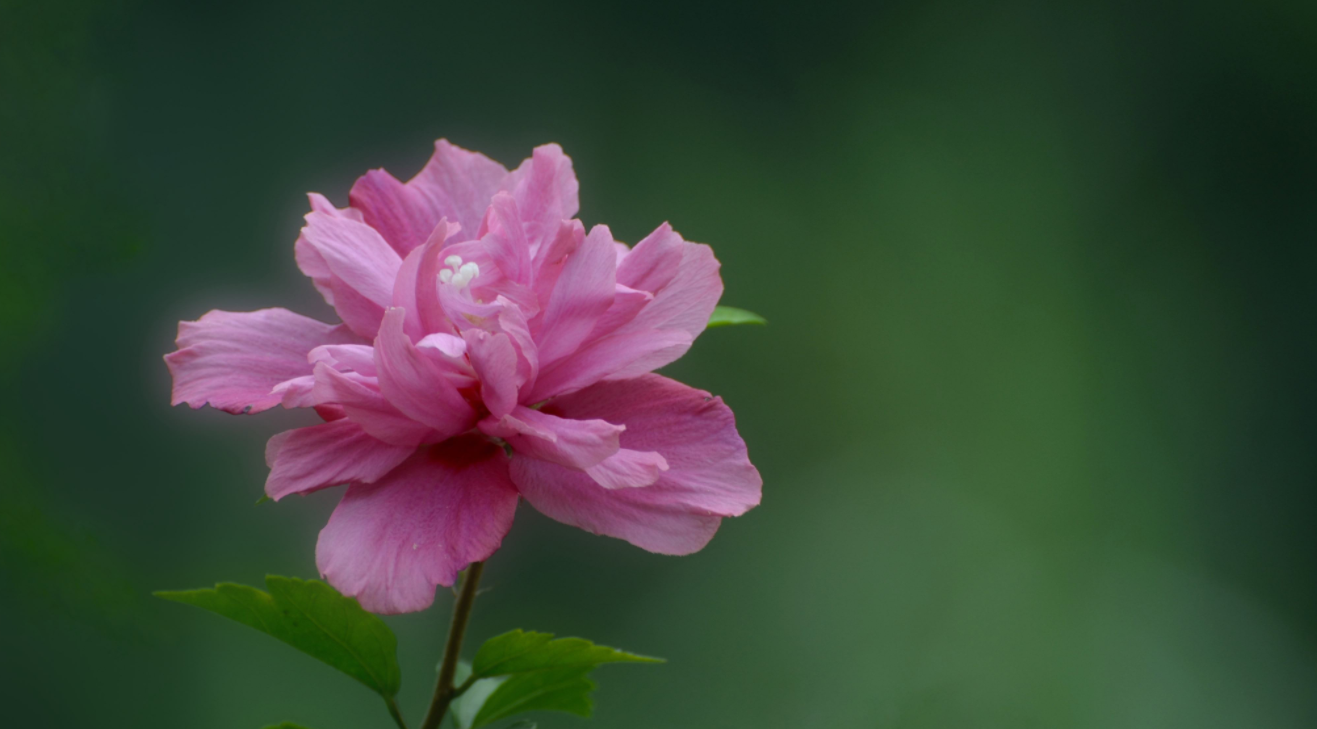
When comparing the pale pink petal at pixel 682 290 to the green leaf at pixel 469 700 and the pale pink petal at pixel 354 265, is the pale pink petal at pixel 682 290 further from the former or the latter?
the green leaf at pixel 469 700

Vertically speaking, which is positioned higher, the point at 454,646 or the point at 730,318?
the point at 730,318

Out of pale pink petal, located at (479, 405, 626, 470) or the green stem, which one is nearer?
pale pink petal, located at (479, 405, 626, 470)

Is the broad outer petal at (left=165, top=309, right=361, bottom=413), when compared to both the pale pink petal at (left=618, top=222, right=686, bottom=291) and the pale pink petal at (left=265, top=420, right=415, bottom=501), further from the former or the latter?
the pale pink petal at (left=618, top=222, right=686, bottom=291)

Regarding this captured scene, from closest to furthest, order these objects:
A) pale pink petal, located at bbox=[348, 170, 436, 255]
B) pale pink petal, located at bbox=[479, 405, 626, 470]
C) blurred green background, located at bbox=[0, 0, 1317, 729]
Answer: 1. pale pink petal, located at bbox=[479, 405, 626, 470]
2. pale pink petal, located at bbox=[348, 170, 436, 255]
3. blurred green background, located at bbox=[0, 0, 1317, 729]

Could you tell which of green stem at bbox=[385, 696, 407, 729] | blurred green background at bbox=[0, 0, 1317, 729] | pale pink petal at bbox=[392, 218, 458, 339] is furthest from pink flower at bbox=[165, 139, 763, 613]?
blurred green background at bbox=[0, 0, 1317, 729]

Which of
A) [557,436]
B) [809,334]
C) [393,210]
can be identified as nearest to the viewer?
[557,436]

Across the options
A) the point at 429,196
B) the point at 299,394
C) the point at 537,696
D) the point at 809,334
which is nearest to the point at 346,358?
the point at 299,394

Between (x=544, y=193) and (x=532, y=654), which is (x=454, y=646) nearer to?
(x=532, y=654)
